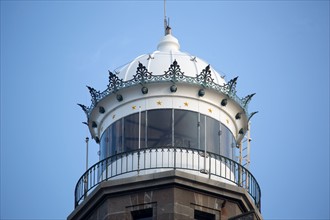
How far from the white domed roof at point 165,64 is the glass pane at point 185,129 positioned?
1.76m

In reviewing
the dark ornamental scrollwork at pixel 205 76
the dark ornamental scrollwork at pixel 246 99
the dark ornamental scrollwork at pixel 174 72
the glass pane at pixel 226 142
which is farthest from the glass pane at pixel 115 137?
the dark ornamental scrollwork at pixel 246 99

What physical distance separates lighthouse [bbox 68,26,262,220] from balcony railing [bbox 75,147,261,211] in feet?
0.12

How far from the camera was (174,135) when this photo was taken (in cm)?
6191

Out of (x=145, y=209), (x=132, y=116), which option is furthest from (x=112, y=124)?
(x=145, y=209)

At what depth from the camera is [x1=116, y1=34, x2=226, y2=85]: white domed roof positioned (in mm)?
63594

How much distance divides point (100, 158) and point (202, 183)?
548 cm

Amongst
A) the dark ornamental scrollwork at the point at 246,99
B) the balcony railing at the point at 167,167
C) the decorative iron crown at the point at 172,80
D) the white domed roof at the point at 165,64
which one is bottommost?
the balcony railing at the point at 167,167

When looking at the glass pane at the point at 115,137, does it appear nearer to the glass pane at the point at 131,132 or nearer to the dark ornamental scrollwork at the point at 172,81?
the glass pane at the point at 131,132

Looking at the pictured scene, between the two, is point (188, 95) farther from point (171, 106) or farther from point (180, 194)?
point (180, 194)

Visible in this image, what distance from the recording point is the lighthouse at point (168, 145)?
59594 mm

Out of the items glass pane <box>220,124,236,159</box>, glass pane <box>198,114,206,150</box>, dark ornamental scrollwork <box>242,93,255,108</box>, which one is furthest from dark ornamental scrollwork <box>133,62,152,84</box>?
dark ornamental scrollwork <box>242,93,255,108</box>

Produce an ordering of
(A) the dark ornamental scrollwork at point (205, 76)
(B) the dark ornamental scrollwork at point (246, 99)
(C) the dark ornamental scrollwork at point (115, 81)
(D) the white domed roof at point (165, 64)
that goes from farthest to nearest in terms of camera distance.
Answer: (B) the dark ornamental scrollwork at point (246, 99) < (D) the white domed roof at point (165, 64) < (C) the dark ornamental scrollwork at point (115, 81) < (A) the dark ornamental scrollwork at point (205, 76)

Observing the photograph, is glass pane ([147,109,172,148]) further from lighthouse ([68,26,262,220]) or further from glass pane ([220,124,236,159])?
glass pane ([220,124,236,159])

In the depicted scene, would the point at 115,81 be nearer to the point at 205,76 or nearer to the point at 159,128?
the point at 159,128
